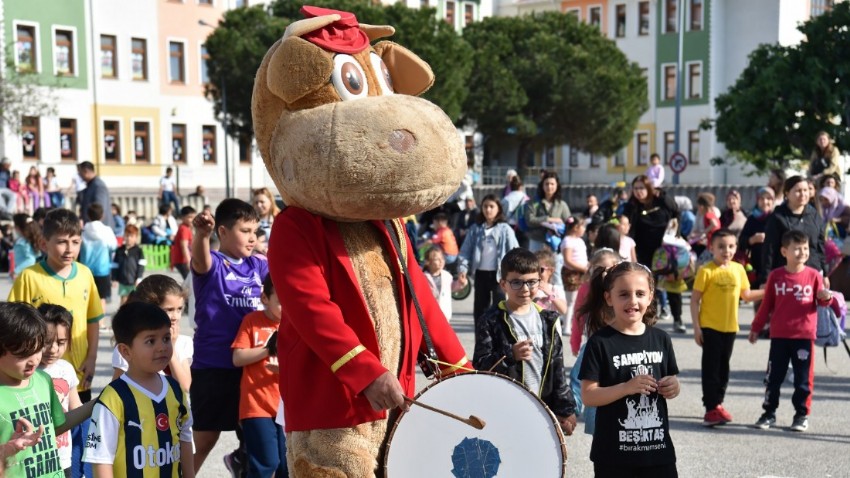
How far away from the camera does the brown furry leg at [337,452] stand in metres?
3.99

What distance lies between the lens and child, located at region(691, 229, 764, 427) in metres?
8.08

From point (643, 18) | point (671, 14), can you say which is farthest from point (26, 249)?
point (643, 18)

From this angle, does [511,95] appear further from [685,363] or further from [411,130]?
[411,130]

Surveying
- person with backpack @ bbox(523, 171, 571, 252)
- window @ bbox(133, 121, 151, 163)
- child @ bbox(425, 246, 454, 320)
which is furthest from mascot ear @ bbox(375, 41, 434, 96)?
window @ bbox(133, 121, 151, 163)

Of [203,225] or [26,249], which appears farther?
[26,249]

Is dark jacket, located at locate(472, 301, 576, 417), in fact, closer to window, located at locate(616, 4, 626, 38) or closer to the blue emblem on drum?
the blue emblem on drum

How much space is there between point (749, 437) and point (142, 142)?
131 feet

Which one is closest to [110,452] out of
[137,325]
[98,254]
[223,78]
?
[137,325]

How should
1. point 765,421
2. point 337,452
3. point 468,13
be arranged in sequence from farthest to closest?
1. point 468,13
2. point 765,421
3. point 337,452

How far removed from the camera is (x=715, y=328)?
26.7 ft

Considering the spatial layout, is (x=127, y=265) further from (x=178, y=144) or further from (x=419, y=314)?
(x=178, y=144)

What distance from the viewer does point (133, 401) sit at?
4375mm

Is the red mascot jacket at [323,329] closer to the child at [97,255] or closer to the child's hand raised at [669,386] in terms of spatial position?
the child's hand raised at [669,386]

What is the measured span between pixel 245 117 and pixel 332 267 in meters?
37.3
